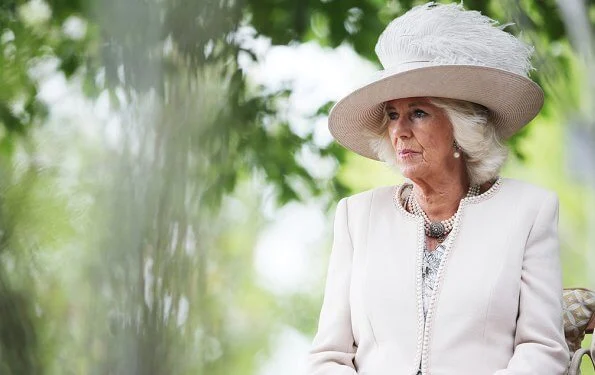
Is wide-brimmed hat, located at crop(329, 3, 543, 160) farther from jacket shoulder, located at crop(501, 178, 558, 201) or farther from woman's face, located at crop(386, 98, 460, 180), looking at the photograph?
jacket shoulder, located at crop(501, 178, 558, 201)

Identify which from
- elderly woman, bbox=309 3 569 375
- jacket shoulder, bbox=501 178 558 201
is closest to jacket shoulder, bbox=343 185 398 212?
elderly woman, bbox=309 3 569 375

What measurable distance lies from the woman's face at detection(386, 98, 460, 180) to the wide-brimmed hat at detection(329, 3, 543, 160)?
0.17 feet

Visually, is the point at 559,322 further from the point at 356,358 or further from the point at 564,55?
the point at 564,55

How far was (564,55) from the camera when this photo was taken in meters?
4.24

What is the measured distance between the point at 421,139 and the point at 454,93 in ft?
0.43

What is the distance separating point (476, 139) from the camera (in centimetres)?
216

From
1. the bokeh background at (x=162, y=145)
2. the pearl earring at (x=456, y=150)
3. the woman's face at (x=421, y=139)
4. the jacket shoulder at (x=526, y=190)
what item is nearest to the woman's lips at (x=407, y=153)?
the woman's face at (x=421, y=139)

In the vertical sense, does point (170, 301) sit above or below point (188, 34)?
below

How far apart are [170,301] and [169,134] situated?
54cm

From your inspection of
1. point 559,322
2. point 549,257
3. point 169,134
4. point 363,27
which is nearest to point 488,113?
point 549,257

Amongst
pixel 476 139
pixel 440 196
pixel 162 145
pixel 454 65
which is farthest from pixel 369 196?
pixel 162 145

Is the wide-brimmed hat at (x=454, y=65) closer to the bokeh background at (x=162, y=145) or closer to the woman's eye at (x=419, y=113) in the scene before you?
the woman's eye at (x=419, y=113)

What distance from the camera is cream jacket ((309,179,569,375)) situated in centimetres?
199

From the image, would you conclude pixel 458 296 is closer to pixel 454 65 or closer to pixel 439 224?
pixel 439 224
